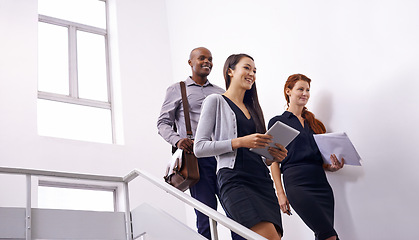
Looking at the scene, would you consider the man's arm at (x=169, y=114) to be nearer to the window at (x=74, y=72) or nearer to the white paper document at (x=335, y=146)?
the white paper document at (x=335, y=146)

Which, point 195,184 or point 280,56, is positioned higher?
point 280,56

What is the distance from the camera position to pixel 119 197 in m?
5.80

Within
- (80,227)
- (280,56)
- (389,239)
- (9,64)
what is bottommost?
(389,239)

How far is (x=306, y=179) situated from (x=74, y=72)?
352cm

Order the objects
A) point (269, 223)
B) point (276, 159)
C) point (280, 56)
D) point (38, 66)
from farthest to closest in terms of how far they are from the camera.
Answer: point (38, 66), point (280, 56), point (276, 159), point (269, 223)

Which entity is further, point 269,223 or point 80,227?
point 80,227

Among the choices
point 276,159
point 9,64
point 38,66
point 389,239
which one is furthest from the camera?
point 38,66

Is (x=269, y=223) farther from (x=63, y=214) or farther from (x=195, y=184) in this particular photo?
(x=63, y=214)

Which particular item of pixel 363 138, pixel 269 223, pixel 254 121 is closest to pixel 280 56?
pixel 363 138

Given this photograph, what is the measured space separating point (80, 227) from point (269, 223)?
4.55 feet

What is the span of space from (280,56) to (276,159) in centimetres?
219

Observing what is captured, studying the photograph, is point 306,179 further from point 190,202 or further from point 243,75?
point 190,202

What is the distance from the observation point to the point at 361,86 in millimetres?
3941

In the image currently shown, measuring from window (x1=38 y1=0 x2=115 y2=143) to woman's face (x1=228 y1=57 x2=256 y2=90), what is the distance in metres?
3.47
